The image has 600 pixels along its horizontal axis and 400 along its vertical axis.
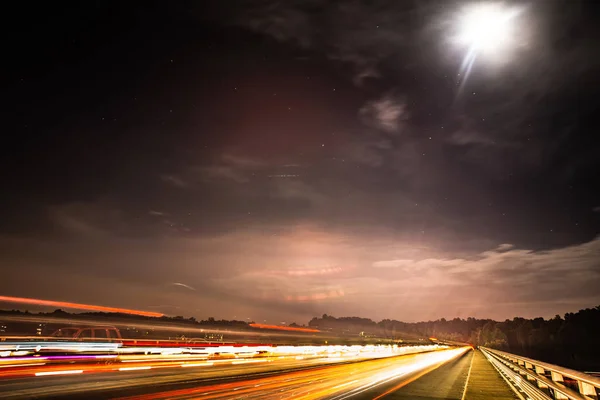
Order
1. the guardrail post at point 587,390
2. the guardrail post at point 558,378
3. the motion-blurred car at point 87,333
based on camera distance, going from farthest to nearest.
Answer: the motion-blurred car at point 87,333, the guardrail post at point 558,378, the guardrail post at point 587,390

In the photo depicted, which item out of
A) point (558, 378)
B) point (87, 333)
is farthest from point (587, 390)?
point (87, 333)

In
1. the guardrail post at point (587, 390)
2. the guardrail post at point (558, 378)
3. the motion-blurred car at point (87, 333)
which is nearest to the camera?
the guardrail post at point (587, 390)

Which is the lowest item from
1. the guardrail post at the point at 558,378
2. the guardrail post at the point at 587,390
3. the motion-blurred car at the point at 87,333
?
the guardrail post at the point at 558,378

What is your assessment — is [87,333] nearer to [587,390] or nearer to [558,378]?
[558,378]

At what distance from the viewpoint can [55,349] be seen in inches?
1068

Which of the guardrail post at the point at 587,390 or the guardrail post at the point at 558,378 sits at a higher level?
the guardrail post at the point at 587,390

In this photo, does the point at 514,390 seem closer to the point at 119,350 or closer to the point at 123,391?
the point at 123,391

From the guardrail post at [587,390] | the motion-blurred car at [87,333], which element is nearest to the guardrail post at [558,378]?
the guardrail post at [587,390]

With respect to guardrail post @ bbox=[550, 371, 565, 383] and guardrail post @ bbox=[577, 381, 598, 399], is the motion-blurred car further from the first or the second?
guardrail post @ bbox=[577, 381, 598, 399]

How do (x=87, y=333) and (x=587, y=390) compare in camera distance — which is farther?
(x=87, y=333)

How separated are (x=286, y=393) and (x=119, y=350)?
19.6 meters

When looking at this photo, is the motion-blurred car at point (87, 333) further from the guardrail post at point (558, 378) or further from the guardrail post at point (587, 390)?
the guardrail post at point (587, 390)

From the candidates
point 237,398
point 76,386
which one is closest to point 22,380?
point 76,386

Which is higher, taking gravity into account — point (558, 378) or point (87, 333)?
point (87, 333)
